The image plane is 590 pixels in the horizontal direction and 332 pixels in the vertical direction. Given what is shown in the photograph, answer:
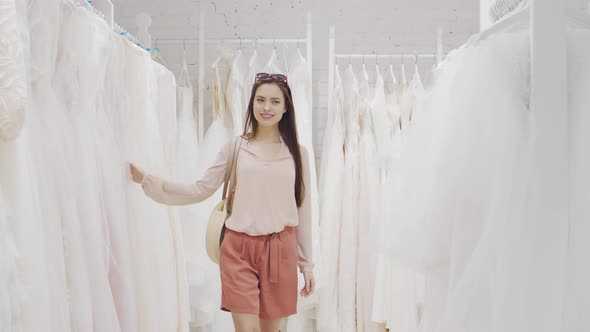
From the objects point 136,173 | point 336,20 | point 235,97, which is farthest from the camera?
point 336,20

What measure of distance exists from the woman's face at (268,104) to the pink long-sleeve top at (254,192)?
0.13 m

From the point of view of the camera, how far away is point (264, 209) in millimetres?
2191

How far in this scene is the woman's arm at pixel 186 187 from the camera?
6.93 ft

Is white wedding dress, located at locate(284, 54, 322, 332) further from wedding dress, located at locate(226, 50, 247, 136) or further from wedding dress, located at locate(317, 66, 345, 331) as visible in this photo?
wedding dress, located at locate(226, 50, 247, 136)

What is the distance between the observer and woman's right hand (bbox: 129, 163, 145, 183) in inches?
81.0

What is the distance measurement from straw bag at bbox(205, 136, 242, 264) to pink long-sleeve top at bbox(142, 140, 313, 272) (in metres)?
0.02

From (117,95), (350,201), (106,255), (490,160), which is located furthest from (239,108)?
(490,160)

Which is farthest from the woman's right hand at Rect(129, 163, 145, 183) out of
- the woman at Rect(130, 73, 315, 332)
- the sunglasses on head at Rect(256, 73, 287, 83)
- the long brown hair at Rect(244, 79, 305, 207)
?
the sunglasses on head at Rect(256, 73, 287, 83)

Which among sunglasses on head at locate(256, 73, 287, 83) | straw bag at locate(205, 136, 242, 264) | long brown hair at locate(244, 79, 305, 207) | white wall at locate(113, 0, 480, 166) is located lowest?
straw bag at locate(205, 136, 242, 264)

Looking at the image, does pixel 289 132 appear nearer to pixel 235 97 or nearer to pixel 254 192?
pixel 254 192

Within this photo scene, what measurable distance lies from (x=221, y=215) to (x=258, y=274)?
1.05ft

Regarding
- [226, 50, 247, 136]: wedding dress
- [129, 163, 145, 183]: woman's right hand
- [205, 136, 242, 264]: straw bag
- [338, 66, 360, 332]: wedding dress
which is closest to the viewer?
[129, 163, 145, 183]: woman's right hand

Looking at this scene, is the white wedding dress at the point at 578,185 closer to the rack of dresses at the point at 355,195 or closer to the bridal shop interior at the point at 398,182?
the bridal shop interior at the point at 398,182

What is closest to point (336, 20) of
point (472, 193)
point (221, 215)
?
point (221, 215)
